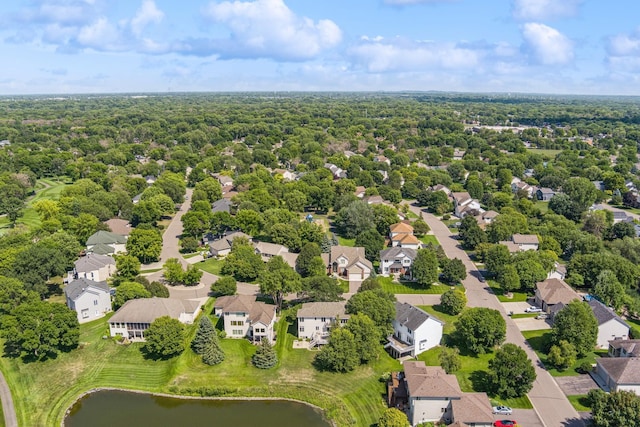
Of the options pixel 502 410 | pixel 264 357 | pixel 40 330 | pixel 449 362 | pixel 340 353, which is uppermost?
pixel 40 330

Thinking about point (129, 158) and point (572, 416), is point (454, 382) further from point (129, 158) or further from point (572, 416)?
point (129, 158)

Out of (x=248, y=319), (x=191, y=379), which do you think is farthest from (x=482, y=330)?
(x=191, y=379)

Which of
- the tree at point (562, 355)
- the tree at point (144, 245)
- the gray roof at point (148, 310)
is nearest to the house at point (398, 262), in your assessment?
the tree at point (562, 355)

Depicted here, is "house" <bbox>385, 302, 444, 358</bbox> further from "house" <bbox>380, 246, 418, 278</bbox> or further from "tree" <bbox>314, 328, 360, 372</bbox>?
"house" <bbox>380, 246, 418, 278</bbox>

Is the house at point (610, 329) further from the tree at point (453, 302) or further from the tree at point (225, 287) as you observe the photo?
the tree at point (225, 287)

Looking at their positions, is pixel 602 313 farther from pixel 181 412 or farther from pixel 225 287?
pixel 181 412
